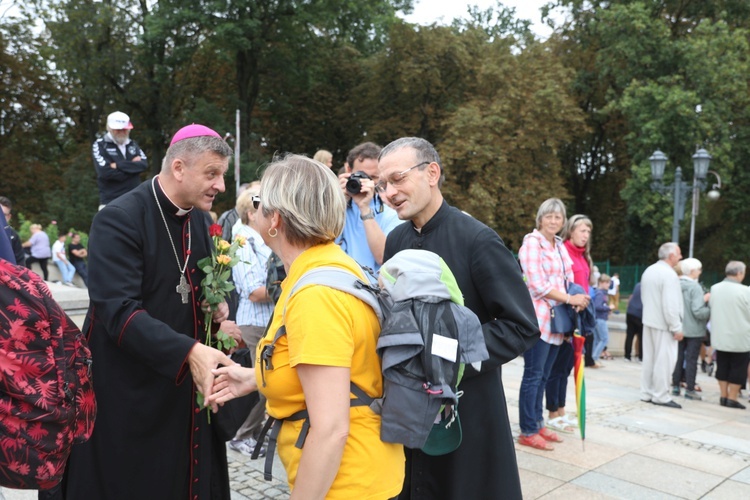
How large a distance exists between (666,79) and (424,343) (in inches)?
989

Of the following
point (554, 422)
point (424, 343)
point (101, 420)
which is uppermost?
point (424, 343)

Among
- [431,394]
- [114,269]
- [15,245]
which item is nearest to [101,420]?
[114,269]

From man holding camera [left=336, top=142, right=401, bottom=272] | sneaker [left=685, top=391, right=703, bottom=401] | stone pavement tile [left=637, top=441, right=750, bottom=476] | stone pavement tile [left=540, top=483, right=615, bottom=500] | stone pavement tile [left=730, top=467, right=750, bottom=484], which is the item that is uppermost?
man holding camera [left=336, top=142, right=401, bottom=272]

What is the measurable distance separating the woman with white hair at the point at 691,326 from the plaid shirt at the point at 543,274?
15.3 feet

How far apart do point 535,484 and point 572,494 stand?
0.27 m

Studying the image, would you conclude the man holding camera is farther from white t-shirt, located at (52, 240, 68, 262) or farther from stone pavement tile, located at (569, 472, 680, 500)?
white t-shirt, located at (52, 240, 68, 262)

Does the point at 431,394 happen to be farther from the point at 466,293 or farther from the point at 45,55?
the point at 45,55

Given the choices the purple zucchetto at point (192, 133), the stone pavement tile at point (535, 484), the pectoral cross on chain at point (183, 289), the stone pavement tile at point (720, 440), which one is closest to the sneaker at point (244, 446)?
the stone pavement tile at point (535, 484)

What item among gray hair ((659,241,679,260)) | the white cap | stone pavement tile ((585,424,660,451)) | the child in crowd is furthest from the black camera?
the child in crowd

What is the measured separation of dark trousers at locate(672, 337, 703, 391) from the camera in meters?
9.23

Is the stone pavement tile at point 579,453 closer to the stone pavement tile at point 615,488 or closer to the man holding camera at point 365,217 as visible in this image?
the stone pavement tile at point 615,488

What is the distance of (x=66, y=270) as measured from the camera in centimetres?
1514

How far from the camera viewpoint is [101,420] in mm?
2643

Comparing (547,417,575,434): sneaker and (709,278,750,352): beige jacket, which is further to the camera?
(709,278,750,352): beige jacket
